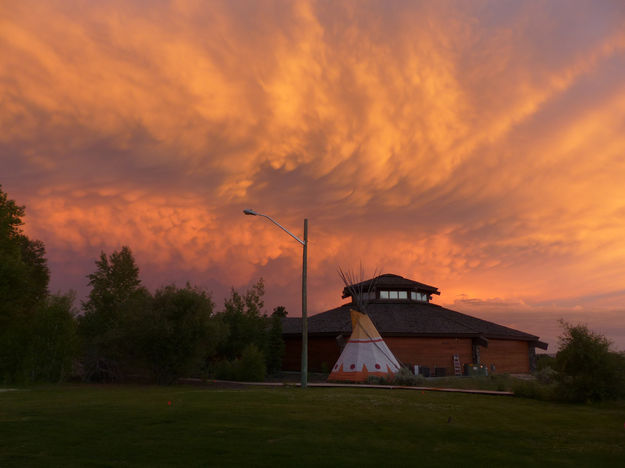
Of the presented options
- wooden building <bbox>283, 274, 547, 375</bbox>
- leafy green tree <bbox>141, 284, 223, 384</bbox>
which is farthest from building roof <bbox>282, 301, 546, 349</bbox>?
leafy green tree <bbox>141, 284, 223, 384</bbox>

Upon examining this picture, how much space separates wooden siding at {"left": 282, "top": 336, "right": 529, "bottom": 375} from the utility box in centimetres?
74

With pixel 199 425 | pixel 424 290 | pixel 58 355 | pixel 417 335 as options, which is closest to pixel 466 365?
pixel 417 335

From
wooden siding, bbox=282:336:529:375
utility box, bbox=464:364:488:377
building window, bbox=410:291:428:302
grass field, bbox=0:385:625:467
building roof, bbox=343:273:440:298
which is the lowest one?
grass field, bbox=0:385:625:467

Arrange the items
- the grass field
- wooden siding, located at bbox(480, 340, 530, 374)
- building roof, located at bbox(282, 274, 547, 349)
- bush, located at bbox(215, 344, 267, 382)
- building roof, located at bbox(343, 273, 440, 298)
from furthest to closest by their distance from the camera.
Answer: building roof, located at bbox(343, 273, 440, 298), wooden siding, located at bbox(480, 340, 530, 374), building roof, located at bbox(282, 274, 547, 349), bush, located at bbox(215, 344, 267, 382), the grass field

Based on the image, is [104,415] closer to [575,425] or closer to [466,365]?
[575,425]

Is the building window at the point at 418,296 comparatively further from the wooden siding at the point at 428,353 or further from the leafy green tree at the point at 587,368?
the leafy green tree at the point at 587,368

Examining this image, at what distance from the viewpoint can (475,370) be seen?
137 feet

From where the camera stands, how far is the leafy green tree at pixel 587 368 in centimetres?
2092

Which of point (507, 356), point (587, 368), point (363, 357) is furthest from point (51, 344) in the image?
point (507, 356)

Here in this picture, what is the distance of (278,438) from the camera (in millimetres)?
11086

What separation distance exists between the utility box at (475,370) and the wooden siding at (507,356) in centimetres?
159

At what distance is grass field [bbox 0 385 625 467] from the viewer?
9344 mm

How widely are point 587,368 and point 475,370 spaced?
21.3 metres

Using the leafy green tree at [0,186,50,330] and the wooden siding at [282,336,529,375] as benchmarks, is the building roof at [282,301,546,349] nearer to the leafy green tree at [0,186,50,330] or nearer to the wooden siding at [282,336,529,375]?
the wooden siding at [282,336,529,375]
